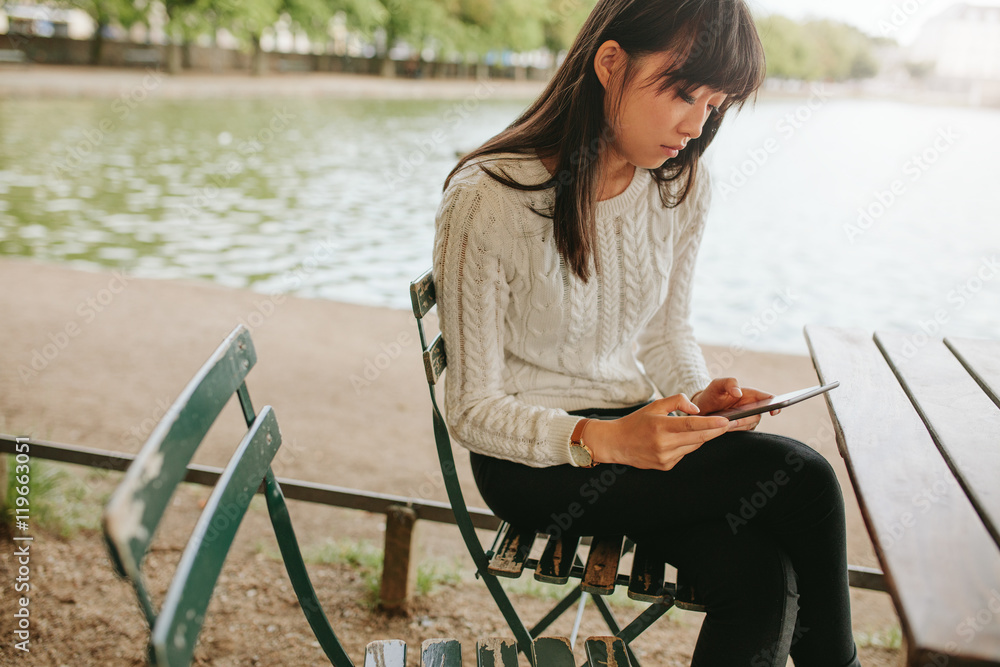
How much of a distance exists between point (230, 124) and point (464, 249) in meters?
16.6

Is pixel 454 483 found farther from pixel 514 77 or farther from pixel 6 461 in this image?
pixel 514 77

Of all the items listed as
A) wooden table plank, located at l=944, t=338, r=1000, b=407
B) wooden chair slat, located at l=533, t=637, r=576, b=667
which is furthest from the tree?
wooden chair slat, located at l=533, t=637, r=576, b=667

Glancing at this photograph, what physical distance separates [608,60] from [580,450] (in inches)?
28.5

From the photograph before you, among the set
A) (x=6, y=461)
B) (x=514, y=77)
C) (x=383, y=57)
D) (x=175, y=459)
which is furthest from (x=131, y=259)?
(x=514, y=77)

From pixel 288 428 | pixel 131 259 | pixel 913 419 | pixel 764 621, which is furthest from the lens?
pixel 131 259

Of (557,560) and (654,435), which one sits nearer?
(654,435)

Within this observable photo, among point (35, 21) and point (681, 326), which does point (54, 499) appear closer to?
point (681, 326)

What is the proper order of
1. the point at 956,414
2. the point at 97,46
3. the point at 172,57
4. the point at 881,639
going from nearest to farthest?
the point at 956,414 → the point at 881,639 → the point at 97,46 → the point at 172,57

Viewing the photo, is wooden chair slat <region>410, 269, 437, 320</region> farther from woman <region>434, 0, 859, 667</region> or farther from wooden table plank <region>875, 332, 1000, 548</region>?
wooden table plank <region>875, 332, 1000, 548</region>

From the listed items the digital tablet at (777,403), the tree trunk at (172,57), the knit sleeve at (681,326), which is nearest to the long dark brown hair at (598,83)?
the knit sleeve at (681,326)

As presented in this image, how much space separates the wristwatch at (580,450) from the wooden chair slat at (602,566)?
187mm

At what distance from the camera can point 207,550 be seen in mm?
918

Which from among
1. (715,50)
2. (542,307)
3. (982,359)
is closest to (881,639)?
(982,359)

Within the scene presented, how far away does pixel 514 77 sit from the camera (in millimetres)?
42219
